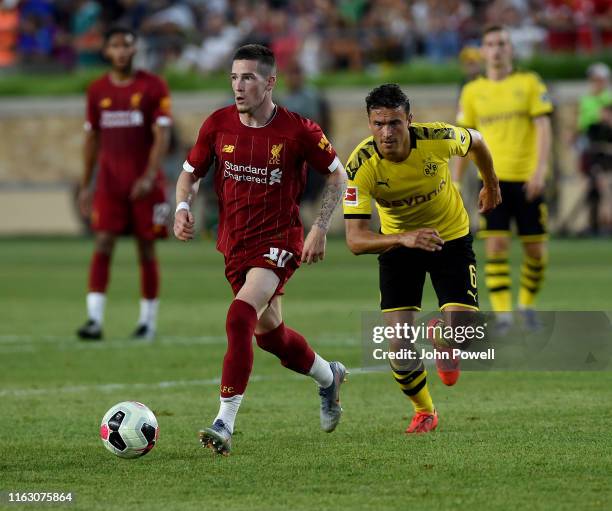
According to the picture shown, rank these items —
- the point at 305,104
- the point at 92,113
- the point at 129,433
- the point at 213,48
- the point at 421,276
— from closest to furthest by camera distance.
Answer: the point at 129,433
the point at 421,276
the point at 92,113
the point at 305,104
the point at 213,48

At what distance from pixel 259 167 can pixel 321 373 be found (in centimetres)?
125

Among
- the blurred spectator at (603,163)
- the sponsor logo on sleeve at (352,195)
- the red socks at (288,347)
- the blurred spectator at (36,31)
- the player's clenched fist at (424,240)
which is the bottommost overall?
the red socks at (288,347)

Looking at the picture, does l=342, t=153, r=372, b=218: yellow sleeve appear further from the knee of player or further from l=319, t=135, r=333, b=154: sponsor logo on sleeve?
the knee of player

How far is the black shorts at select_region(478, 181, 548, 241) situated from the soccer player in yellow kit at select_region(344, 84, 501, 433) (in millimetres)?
3776

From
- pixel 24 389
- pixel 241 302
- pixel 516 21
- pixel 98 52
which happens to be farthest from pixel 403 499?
pixel 98 52

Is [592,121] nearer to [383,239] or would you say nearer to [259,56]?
[383,239]

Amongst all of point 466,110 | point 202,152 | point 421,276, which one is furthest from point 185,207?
point 466,110

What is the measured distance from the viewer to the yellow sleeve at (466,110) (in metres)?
12.2

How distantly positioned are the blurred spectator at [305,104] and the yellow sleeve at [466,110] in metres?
5.21

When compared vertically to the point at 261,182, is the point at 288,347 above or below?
below

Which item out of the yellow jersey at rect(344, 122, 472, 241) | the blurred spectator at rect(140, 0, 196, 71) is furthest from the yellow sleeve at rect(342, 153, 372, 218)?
the blurred spectator at rect(140, 0, 196, 71)

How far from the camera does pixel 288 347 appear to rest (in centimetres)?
782

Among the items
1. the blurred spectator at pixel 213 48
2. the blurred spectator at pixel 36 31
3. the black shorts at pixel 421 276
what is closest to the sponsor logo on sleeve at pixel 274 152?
the black shorts at pixel 421 276

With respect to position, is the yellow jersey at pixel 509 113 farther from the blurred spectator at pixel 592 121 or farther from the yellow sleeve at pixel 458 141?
the blurred spectator at pixel 592 121
